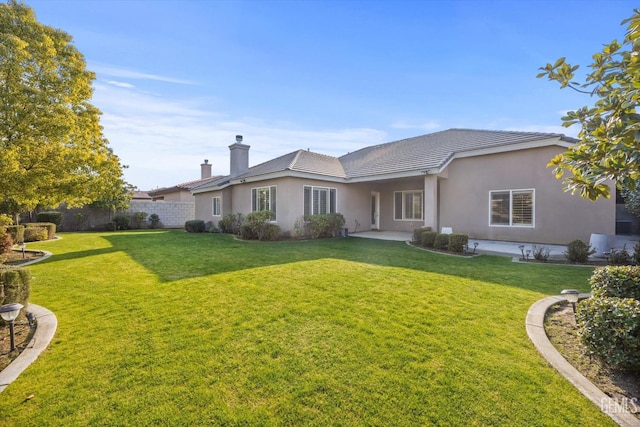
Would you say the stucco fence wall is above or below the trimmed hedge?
above

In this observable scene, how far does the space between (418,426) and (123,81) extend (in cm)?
1330

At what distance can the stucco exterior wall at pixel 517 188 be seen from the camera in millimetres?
10945

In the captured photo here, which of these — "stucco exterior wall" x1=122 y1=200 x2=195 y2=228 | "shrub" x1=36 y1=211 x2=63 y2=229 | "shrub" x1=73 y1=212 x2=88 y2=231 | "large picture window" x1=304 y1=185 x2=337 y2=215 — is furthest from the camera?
"stucco exterior wall" x1=122 y1=200 x2=195 y2=228

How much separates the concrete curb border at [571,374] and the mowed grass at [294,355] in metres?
0.11

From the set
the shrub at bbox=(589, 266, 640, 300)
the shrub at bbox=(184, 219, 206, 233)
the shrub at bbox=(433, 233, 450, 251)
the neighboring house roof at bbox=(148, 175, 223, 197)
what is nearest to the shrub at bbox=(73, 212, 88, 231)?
the neighboring house roof at bbox=(148, 175, 223, 197)

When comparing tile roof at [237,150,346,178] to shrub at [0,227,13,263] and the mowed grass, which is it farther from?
shrub at [0,227,13,263]

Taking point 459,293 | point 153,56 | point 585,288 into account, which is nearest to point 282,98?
point 153,56

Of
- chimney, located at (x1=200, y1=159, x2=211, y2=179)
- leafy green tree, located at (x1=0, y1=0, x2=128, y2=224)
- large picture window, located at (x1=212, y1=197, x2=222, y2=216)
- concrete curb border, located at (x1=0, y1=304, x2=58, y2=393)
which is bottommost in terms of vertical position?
concrete curb border, located at (x1=0, y1=304, x2=58, y2=393)

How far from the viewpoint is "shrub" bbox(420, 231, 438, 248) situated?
11.5 meters

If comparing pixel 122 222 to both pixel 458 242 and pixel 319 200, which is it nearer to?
pixel 319 200

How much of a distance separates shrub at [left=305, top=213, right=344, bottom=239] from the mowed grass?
7.65 meters

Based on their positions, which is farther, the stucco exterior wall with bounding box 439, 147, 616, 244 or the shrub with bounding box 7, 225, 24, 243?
the shrub with bounding box 7, 225, 24, 243

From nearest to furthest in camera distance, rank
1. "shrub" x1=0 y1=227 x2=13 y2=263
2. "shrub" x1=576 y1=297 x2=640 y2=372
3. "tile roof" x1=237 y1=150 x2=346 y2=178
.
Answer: "shrub" x1=576 y1=297 x2=640 y2=372
"shrub" x1=0 y1=227 x2=13 y2=263
"tile roof" x1=237 y1=150 x2=346 y2=178

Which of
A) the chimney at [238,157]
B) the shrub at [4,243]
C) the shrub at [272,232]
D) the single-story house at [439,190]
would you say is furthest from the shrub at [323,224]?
the shrub at [4,243]
